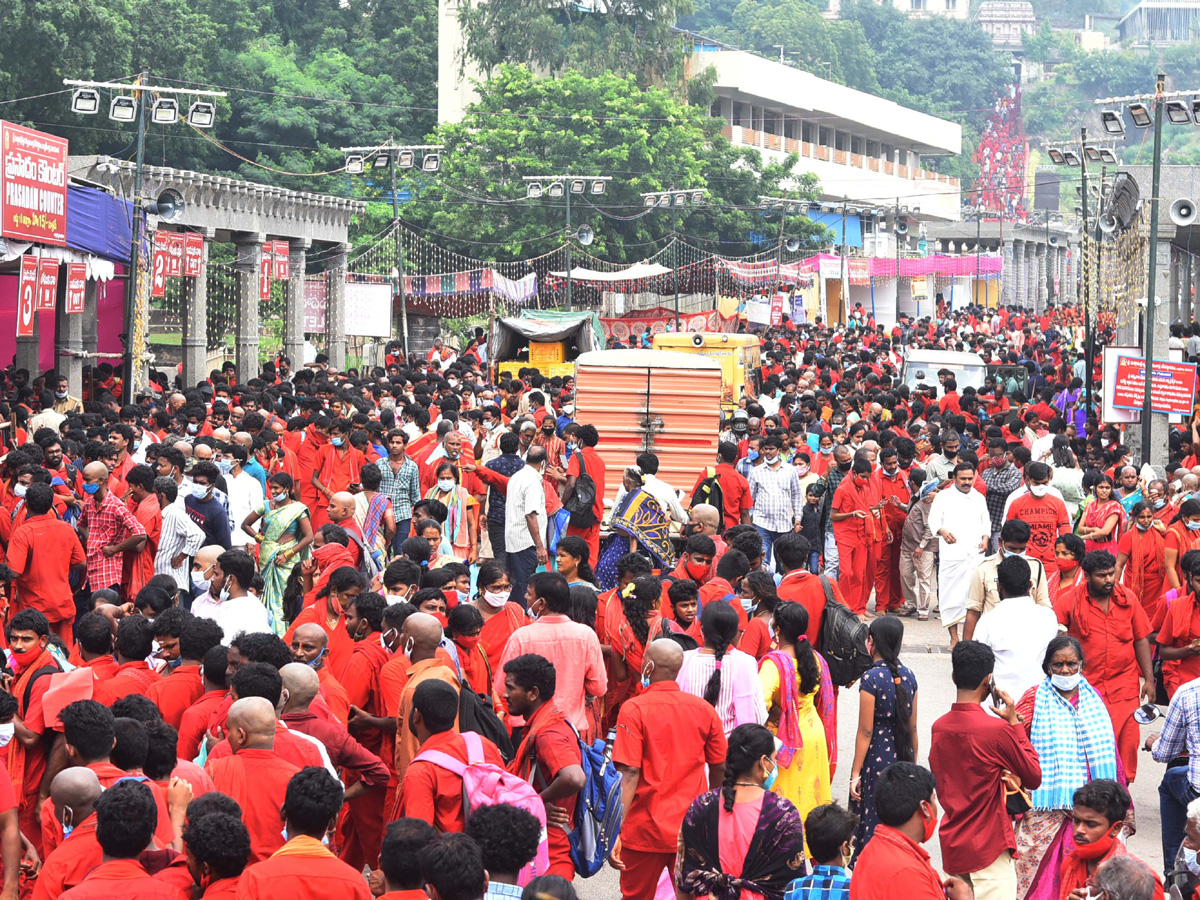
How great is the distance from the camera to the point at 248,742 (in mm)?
5531

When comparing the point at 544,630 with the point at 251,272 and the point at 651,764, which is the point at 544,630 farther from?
the point at 251,272

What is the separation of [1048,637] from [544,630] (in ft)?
9.31

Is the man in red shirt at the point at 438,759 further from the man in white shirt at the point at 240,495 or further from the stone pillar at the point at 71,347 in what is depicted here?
the stone pillar at the point at 71,347

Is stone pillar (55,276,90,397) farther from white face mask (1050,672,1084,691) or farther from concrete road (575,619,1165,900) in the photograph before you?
white face mask (1050,672,1084,691)

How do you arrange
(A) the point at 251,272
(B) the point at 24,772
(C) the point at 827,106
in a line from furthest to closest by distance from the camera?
(C) the point at 827,106 < (A) the point at 251,272 < (B) the point at 24,772

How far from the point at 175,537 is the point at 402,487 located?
307cm

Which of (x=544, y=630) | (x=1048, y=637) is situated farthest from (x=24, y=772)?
(x=1048, y=637)

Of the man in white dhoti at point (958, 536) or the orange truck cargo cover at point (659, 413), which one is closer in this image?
the man in white dhoti at point (958, 536)

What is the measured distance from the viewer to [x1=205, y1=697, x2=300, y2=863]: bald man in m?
5.42

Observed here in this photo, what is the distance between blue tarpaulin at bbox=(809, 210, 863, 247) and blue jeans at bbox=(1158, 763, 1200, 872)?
61.8 metres

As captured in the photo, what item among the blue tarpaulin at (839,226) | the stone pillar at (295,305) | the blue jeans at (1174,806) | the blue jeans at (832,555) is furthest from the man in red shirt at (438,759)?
the blue tarpaulin at (839,226)

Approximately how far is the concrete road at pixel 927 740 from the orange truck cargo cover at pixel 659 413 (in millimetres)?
3021

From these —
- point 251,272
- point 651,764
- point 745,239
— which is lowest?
point 651,764

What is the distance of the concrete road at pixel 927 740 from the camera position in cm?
818
